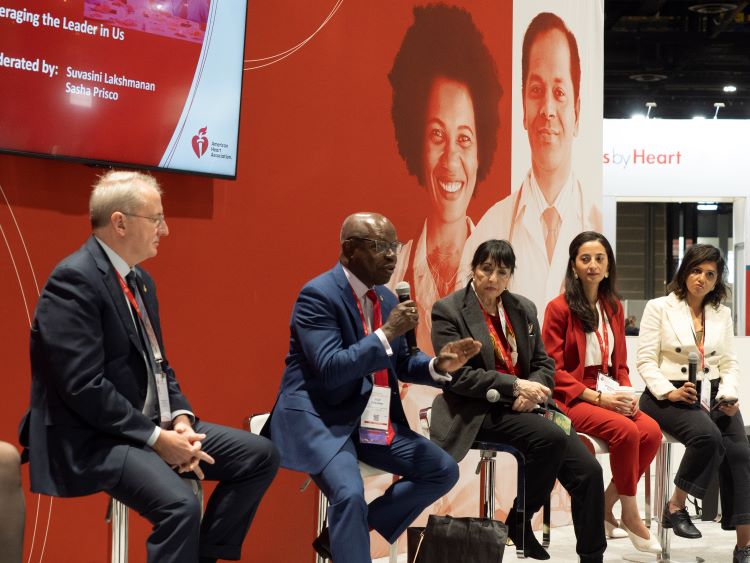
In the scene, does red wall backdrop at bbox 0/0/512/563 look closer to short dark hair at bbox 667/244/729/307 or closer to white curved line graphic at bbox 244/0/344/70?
white curved line graphic at bbox 244/0/344/70

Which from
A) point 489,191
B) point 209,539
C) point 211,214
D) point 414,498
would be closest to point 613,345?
point 489,191

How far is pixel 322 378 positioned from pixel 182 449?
0.63 m

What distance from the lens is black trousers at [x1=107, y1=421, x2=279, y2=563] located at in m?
2.85

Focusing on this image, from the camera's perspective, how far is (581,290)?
4.75 metres

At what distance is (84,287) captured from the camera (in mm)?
2898

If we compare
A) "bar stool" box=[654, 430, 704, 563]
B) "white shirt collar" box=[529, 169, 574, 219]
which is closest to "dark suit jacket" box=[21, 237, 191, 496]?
"bar stool" box=[654, 430, 704, 563]

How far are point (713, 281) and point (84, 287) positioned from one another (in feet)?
10.7

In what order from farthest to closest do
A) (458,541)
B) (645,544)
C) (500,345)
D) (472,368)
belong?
(645,544)
(500,345)
(472,368)
(458,541)

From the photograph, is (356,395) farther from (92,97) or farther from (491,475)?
(92,97)

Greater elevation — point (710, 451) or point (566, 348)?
point (566, 348)

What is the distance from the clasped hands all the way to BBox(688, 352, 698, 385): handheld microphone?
2.52 m

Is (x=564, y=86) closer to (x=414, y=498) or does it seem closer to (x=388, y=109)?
(x=388, y=109)

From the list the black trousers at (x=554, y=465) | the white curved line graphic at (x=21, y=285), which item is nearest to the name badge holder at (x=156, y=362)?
the white curved line graphic at (x=21, y=285)

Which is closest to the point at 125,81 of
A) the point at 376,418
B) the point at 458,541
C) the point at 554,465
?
the point at 376,418
